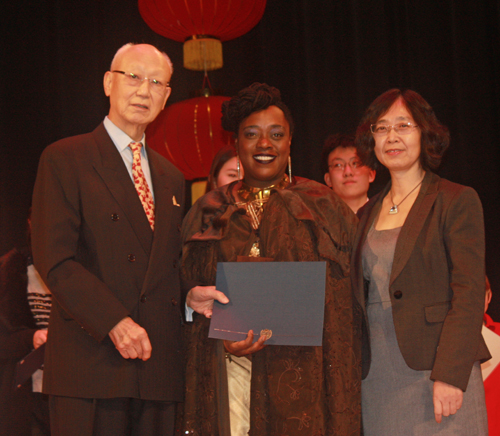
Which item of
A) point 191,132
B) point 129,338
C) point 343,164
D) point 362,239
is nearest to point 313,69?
point 191,132

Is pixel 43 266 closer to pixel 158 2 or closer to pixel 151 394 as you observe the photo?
pixel 151 394

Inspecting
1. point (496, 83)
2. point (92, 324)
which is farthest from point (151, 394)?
point (496, 83)

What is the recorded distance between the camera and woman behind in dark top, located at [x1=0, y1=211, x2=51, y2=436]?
10.6ft

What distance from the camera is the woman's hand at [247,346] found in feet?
6.73

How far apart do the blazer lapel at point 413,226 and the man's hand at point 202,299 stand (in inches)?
25.6

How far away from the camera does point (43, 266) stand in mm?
1887

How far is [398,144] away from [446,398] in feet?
3.08

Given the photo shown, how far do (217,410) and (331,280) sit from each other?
25.9 inches

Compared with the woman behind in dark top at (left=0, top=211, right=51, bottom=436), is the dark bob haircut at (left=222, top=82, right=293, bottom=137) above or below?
above

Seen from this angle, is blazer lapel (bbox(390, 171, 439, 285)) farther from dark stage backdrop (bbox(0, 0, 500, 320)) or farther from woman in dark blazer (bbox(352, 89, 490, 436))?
dark stage backdrop (bbox(0, 0, 500, 320))

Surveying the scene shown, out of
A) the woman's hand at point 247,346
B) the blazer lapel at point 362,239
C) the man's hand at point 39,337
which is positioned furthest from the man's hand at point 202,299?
the man's hand at point 39,337

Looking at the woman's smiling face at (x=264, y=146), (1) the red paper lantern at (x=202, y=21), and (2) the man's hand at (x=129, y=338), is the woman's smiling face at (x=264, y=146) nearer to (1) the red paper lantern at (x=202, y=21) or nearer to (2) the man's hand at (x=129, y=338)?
(2) the man's hand at (x=129, y=338)

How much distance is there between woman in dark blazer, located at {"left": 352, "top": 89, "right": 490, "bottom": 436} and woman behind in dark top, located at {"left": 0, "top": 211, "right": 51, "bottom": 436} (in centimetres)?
181

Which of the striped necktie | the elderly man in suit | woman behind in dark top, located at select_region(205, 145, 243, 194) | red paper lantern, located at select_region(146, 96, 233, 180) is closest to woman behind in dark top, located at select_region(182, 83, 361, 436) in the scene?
the elderly man in suit
